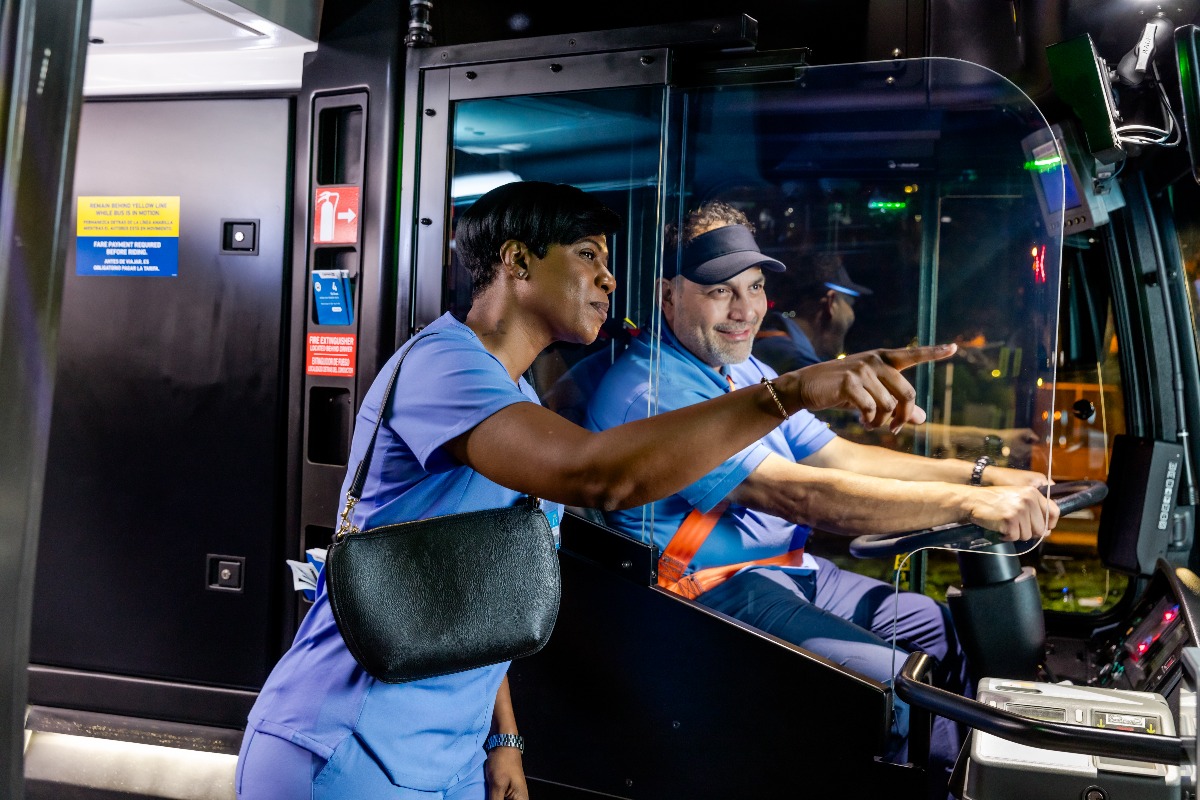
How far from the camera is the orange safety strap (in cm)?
236

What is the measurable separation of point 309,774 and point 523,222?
0.87 metres

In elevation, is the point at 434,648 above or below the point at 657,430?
below

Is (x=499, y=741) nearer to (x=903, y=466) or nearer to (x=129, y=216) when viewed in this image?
(x=903, y=466)

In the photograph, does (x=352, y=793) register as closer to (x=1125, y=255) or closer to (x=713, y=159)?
(x=713, y=159)

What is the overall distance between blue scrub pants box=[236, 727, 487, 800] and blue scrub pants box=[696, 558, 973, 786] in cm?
110

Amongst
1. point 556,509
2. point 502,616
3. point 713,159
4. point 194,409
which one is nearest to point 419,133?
point 713,159

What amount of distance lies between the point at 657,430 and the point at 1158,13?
6.40 feet

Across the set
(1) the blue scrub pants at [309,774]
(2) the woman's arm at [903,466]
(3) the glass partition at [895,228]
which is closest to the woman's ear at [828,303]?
(3) the glass partition at [895,228]

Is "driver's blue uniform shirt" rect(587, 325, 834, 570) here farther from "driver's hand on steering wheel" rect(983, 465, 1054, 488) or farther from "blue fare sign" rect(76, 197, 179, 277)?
"blue fare sign" rect(76, 197, 179, 277)

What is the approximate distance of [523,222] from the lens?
1657 mm

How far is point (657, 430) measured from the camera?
4.04 feet

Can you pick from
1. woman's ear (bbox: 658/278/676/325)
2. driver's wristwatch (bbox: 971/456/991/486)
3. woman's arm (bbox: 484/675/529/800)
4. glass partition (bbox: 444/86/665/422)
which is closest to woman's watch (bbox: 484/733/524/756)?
woman's arm (bbox: 484/675/529/800)

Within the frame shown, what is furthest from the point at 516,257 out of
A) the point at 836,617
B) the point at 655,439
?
the point at 836,617

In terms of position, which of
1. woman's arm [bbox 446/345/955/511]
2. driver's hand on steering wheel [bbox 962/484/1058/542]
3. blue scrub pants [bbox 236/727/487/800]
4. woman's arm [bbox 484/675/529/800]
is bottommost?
woman's arm [bbox 484/675/529/800]
